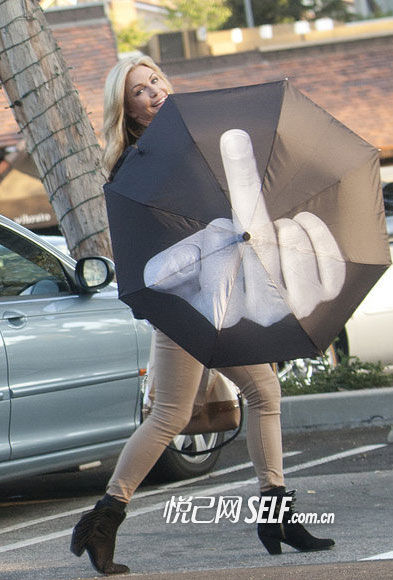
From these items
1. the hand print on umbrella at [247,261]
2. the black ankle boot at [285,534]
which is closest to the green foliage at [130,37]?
the black ankle boot at [285,534]

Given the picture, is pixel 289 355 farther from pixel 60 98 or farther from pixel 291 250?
pixel 60 98

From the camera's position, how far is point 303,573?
4.04 m

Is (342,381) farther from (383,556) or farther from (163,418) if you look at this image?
(163,418)

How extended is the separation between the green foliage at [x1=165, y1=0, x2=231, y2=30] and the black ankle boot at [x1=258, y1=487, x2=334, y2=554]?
4291 centimetres

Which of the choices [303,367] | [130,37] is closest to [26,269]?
[303,367]

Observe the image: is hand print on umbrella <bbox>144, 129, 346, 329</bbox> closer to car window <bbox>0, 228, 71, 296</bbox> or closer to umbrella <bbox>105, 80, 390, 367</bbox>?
umbrella <bbox>105, 80, 390, 367</bbox>

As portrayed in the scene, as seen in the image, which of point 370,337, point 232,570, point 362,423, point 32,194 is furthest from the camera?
point 32,194

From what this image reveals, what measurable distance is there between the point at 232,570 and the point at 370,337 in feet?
21.9

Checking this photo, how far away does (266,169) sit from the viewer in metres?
4.23

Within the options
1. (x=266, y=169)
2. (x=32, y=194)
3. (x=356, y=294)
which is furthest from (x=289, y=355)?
(x=32, y=194)

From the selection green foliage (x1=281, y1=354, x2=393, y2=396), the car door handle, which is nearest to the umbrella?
the car door handle

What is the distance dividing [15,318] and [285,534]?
6.91ft

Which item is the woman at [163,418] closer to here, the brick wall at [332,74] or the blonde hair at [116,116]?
the blonde hair at [116,116]

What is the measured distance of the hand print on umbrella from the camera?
4.21 metres
